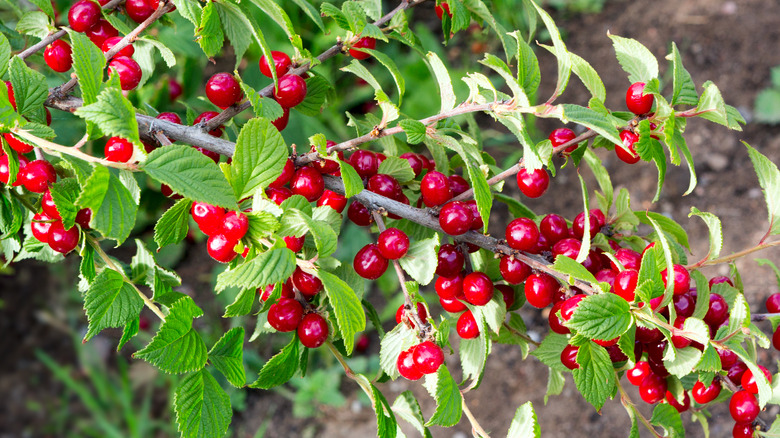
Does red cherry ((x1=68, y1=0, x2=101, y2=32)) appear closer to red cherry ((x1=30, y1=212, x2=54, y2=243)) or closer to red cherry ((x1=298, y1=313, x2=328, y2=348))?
red cherry ((x1=30, y1=212, x2=54, y2=243))

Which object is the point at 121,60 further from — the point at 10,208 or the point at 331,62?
the point at 331,62

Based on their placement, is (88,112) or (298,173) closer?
(88,112)

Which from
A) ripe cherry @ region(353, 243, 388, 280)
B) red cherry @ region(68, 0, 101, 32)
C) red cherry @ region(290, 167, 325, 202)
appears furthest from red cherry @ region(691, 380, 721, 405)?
red cherry @ region(68, 0, 101, 32)

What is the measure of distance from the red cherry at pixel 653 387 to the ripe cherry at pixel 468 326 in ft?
0.92

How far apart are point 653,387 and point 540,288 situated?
294 millimetres

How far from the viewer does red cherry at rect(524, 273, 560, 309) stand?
86 cm

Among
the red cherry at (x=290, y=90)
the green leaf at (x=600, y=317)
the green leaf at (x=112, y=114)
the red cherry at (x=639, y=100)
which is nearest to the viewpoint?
the green leaf at (x=112, y=114)

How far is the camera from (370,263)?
0.89 meters

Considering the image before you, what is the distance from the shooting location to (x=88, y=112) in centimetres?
61

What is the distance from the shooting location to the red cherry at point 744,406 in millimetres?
884

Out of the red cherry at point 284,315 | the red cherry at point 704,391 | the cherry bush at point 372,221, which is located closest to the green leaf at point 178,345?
the cherry bush at point 372,221

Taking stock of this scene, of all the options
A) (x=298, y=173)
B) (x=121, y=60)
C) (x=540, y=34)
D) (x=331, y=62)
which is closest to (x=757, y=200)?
(x=540, y=34)

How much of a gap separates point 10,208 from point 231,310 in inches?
15.0

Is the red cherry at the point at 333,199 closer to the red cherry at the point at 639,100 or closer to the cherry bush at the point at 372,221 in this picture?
the cherry bush at the point at 372,221
